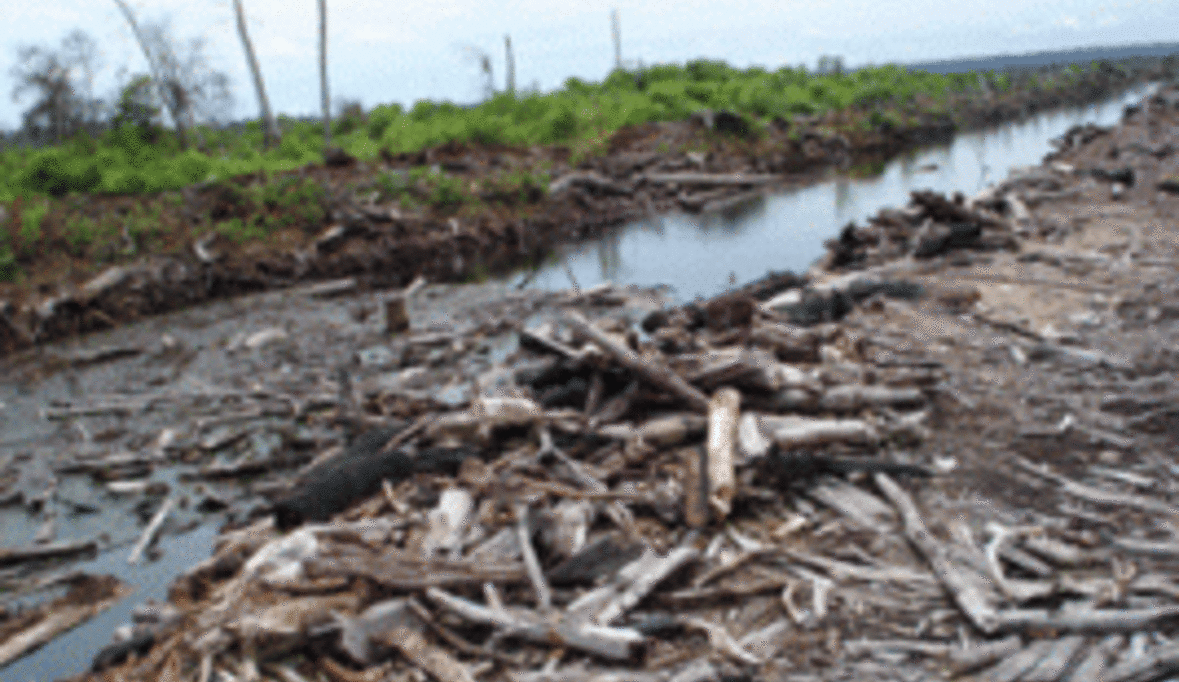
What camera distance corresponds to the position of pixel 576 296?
543 inches

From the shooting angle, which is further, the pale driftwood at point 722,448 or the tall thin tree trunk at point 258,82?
the tall thin tree trunk at point 258,82

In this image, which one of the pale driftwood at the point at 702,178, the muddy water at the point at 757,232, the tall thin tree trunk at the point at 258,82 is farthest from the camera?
the tall thin tree trunk at the point at 258,82

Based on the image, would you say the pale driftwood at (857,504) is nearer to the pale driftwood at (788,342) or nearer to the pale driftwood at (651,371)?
the pale driftwood at (651,371)

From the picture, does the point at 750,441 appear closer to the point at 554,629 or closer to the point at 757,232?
the point at 554,629

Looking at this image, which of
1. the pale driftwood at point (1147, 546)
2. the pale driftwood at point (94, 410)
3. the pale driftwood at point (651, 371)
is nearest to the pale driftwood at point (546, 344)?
the pale driftwood at point (651, 371)

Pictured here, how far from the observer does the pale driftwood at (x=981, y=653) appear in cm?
379

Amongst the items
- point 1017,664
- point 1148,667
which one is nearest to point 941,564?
point 1017,664

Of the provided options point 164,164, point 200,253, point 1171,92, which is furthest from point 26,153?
point 1171,92

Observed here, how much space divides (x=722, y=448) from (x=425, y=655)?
2429 mm

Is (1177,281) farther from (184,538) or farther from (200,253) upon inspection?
(200,253)

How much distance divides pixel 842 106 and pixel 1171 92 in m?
13.5

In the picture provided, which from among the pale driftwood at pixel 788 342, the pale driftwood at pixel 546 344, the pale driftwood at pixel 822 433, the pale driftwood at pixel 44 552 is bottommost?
the pale driftwood at pixel 44 552

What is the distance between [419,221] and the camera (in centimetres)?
1942

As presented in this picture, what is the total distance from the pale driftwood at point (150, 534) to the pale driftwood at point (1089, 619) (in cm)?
659
